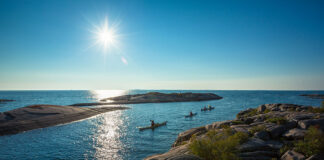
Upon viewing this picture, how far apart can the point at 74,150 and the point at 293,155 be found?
2539cm

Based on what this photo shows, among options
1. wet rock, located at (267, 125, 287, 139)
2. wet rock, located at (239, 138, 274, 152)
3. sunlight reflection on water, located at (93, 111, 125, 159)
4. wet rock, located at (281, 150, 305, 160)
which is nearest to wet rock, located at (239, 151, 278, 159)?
wet rock, located at (239, 138, 274, 152)

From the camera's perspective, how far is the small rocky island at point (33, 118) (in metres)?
34.8

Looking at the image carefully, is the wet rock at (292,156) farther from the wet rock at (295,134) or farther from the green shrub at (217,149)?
the green shrub at (217,149)

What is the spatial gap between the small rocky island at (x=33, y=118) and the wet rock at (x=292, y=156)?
43.9 m

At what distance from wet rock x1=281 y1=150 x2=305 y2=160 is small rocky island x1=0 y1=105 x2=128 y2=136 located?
4394cm

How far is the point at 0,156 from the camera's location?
21.6 meters

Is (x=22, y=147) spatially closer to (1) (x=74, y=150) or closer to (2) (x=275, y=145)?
(1) (x=74, y=150)

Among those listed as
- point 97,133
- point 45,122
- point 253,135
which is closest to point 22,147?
point 97,133

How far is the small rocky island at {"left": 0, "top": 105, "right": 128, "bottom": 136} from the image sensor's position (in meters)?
34.8

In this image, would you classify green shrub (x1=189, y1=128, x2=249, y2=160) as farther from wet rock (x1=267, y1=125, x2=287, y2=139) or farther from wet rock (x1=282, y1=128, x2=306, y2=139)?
wet rock (x1=282, y1=128, x2=306, y2=139)

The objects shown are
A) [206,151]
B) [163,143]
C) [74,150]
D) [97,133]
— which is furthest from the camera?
[97,133]

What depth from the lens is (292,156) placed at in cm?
1080

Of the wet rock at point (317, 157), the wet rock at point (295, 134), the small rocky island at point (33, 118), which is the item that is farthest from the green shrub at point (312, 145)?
the small rocky island at point (33, 118)

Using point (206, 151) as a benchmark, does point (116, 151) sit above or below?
below
